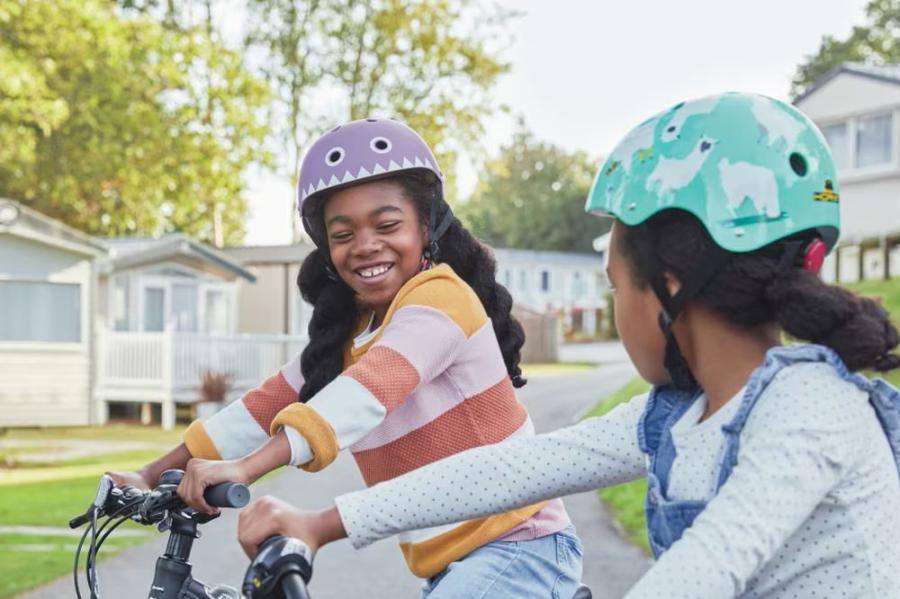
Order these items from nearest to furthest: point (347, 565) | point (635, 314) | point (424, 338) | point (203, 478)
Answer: point (635, 314) < point (203, 478) < point (424, 338) < point (347, 565)

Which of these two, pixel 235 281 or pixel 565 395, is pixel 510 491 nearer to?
pixel 565 395

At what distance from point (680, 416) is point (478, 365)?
89cm

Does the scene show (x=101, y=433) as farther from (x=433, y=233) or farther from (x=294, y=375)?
(x=433, y=233)

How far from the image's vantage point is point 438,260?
3.30 metres

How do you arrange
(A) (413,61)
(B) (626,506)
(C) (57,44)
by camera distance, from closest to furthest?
(B) (626,506)
(C) (57,44)
(A) (413,61)

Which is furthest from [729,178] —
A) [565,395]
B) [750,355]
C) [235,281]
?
[235,281]

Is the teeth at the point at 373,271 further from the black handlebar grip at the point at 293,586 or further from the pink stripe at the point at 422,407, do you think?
the black handlebar grip at the point at 293,586

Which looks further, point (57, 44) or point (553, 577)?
point (57, 44)

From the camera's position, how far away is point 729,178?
2.05 meters

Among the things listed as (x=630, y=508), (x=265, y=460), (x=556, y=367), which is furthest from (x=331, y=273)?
(x=556, y=367)

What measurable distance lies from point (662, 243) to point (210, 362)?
80.4ft

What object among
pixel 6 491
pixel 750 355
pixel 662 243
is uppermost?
pixel 662 243

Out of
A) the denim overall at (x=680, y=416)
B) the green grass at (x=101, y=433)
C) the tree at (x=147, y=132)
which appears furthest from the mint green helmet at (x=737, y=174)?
the tree at (x=147, y=132)

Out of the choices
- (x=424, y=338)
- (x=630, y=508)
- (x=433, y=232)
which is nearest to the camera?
(x=424, y=338)
